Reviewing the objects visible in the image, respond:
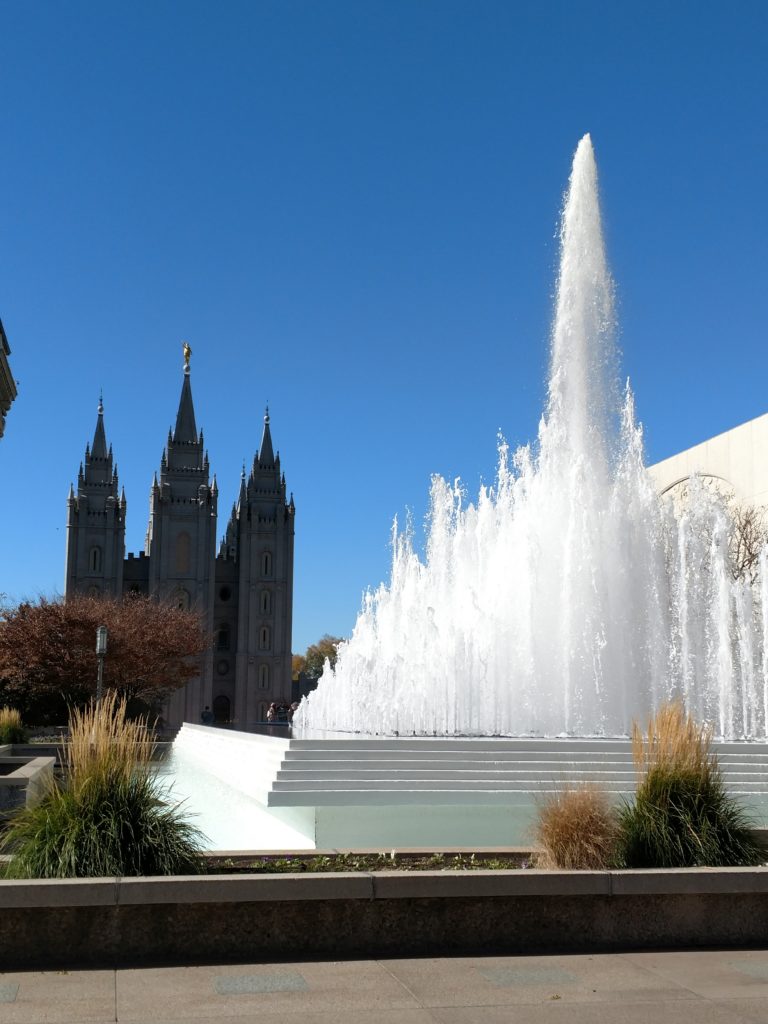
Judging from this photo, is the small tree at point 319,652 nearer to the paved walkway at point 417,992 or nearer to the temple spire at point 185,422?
the temple spire at point 185,422

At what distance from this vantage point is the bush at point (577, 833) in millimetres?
6961

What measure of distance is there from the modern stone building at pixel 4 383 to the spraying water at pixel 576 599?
979 cm

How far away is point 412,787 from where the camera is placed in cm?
1288

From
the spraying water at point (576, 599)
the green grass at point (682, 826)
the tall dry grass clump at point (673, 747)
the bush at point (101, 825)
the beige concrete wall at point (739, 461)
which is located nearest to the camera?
the bush at point (101, 825)

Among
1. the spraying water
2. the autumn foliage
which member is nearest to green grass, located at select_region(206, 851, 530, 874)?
the spraying water

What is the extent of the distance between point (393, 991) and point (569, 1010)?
36.4 inches

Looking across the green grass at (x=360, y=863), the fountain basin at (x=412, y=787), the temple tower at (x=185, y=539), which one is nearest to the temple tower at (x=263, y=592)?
the temple tower at (x=185, y=539)

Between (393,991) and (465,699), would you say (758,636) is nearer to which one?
(465,699)

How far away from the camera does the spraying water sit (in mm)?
19703

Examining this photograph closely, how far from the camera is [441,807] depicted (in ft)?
39.1

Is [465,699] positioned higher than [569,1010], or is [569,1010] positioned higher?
[465,699]

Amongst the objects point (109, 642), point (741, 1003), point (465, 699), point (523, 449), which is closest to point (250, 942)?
point (741, 1003)

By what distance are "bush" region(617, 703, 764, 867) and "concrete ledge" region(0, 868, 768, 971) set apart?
0.45m

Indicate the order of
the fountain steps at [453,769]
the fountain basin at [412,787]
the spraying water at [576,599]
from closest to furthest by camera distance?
the fountain basin at [412,787]
the fountain steps at [453,769]
the spraying water at [576,599]
